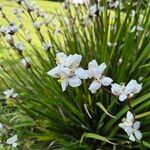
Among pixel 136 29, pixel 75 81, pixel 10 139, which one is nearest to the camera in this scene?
pixel 75 81

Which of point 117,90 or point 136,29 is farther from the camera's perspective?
point 136,29

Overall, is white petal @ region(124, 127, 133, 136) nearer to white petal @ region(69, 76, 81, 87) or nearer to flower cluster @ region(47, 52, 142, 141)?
flower cluster @ region(47, 52, 142, 141)

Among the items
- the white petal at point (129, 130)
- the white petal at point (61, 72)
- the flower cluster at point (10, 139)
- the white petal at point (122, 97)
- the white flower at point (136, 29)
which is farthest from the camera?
the white flower at point (136, 29)

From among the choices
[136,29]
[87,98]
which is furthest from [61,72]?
A: [136,29]

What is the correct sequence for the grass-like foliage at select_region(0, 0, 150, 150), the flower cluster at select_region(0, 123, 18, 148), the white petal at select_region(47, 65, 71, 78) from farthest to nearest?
the grass-like foliage at select_region(0, 0, 150, 150) < the flower cluster at select_region(0, 123, 18, 148) < the white petal at select_region(47, 65, 71, 78)

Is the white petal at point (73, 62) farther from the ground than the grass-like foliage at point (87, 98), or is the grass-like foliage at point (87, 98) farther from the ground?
the grass-like foliage at point (87, 98)

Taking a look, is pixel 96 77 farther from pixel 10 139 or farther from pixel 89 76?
pixel 10 139

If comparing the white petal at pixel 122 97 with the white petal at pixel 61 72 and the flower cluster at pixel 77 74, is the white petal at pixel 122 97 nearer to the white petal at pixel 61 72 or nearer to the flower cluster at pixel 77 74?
the flower cluster at pixel 77 74

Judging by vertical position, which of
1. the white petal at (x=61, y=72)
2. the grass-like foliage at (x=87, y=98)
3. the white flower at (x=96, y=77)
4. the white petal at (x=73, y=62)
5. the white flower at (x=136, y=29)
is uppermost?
the white flower at (x=136, y=29)

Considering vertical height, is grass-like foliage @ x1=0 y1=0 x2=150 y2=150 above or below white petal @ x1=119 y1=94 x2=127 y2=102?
above

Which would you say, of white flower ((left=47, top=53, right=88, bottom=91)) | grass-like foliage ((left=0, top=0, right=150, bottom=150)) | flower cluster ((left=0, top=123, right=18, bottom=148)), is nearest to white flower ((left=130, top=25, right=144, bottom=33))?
grass-like foliage ((left=0, top=0, right=150, bottom=150))

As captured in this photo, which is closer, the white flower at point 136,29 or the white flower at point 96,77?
the white flower at point 96,77

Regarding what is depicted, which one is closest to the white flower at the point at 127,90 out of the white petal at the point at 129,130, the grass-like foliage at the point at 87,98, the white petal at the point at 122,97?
the white petal at the point at 122,97
